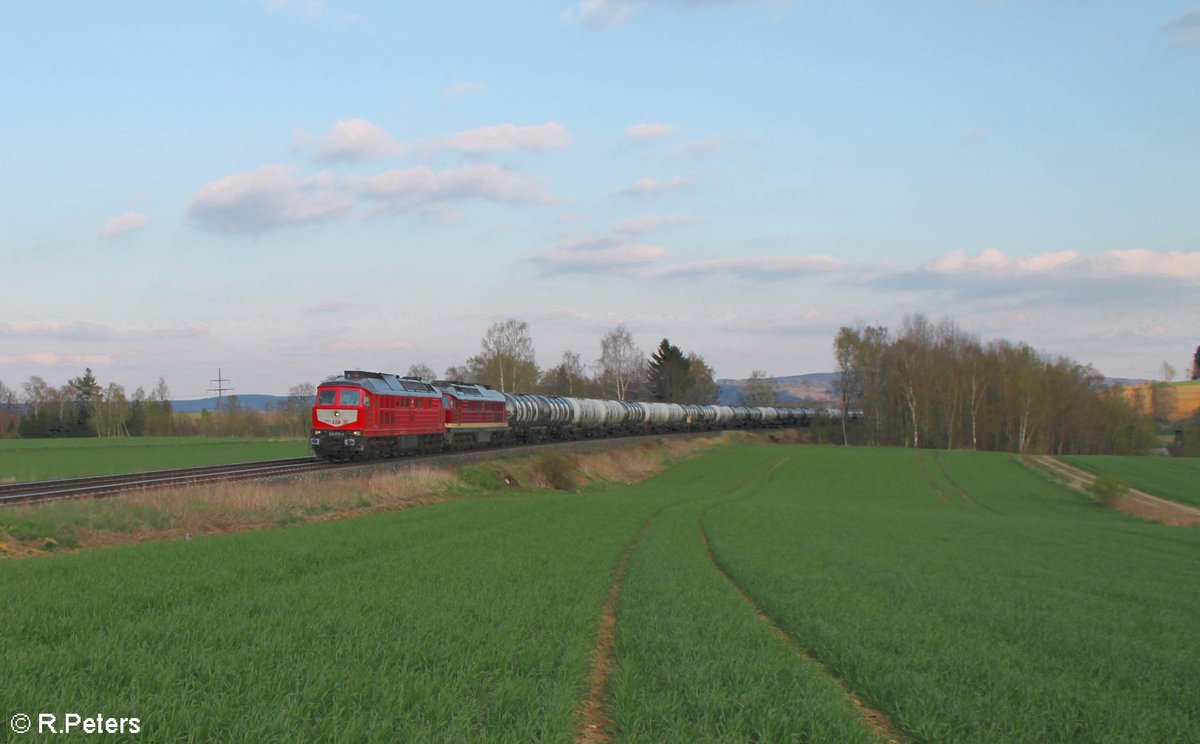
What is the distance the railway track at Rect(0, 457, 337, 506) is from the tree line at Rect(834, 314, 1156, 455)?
81.6 m

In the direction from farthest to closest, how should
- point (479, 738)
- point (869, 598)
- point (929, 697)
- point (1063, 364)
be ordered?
1. point (1063, 364)
2. point (869, 598)
3. point (929, 697)
4. point (479, 738)

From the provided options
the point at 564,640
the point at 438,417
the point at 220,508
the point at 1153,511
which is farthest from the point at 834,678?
the point at 1153,511

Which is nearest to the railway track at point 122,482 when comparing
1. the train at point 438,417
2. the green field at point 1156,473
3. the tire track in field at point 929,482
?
the train at point 438,417

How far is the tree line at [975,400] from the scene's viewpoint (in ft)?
316

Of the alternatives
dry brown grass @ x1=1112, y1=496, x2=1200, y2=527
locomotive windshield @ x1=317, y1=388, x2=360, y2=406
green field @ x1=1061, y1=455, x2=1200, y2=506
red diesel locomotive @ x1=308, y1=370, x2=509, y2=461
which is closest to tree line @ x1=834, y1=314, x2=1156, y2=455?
green field @ x1=1061, y1=455, x2=1200, y2=506

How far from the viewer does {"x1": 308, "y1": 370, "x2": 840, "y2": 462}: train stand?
118ft

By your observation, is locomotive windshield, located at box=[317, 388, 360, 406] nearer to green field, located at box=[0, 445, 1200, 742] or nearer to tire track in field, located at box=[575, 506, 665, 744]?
green field, located at box=[0, 445, 1200, 742]

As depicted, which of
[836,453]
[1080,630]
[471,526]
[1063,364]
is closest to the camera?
[1080,630]

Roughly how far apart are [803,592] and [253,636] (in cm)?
916

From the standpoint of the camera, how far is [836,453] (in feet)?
256

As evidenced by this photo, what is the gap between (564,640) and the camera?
9.23 m

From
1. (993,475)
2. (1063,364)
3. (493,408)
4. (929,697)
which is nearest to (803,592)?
(929,697)

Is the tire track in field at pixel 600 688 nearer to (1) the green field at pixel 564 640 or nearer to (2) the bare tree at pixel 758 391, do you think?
(1) the green field at pixel 564 640

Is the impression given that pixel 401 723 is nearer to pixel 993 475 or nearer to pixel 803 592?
pixel 803 592
